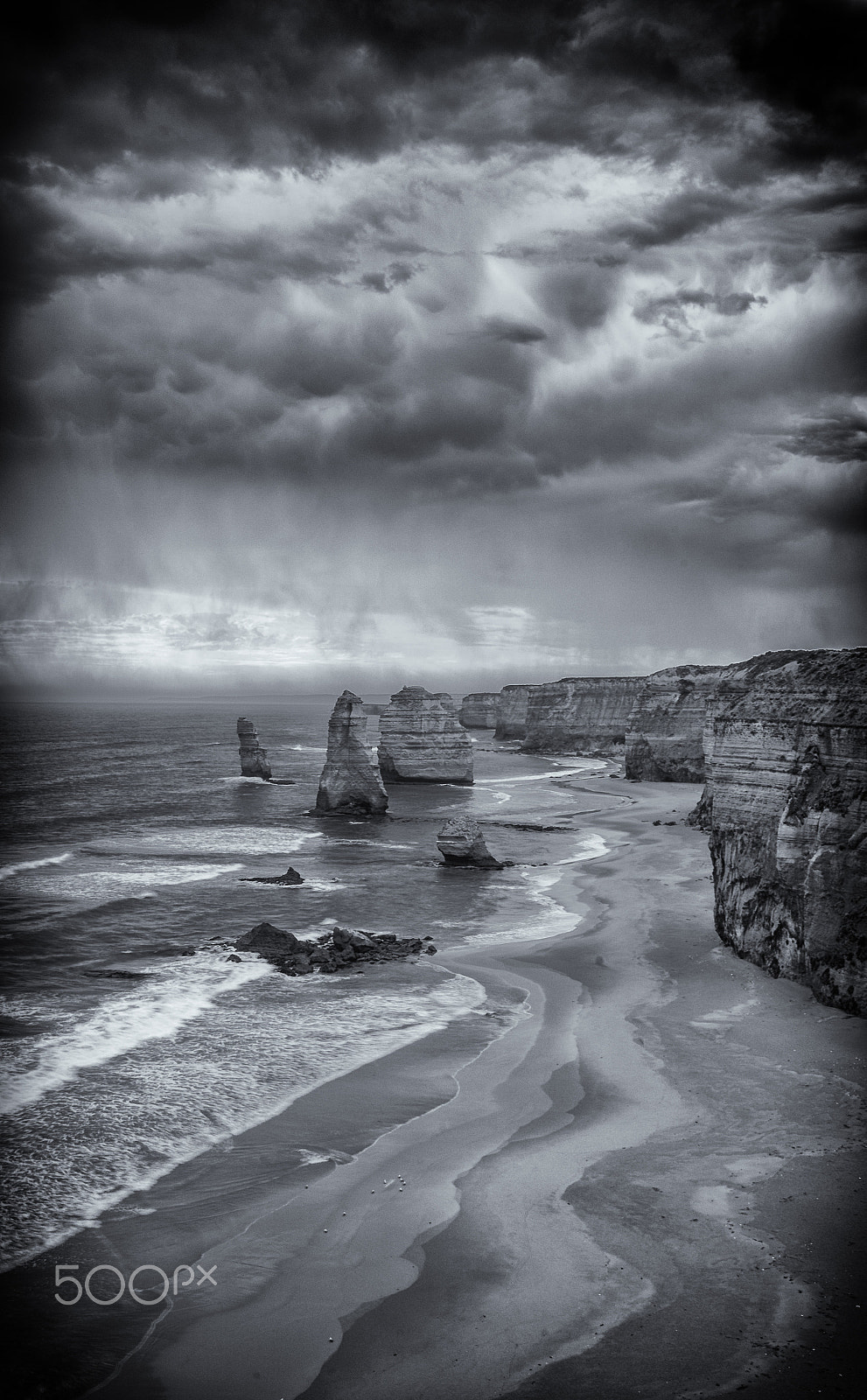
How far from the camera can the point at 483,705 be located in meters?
188

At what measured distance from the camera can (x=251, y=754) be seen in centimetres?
8212

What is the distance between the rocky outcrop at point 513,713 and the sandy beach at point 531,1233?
128964 millimetres

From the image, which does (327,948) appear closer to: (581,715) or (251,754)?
(251,754)

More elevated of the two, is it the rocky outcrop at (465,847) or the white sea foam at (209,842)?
the rocky outcrop at (465,847)

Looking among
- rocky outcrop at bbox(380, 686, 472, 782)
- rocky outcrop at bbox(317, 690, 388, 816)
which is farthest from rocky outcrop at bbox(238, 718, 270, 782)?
rocky outcrop at bbox(317, 690, 388, 816)

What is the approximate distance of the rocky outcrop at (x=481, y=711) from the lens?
188 metres

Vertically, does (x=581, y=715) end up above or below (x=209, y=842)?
above

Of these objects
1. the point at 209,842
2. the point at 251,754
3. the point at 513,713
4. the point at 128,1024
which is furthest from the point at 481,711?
the point at 128,1024

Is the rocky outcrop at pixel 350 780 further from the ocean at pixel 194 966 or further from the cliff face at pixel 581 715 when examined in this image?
the cliff face at pixel 581 715

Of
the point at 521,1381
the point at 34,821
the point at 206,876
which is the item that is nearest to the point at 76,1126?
the point at 521,1381

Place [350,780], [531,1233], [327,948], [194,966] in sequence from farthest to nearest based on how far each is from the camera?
[350,780]
[327,948]
[194,966]
[531,1233]

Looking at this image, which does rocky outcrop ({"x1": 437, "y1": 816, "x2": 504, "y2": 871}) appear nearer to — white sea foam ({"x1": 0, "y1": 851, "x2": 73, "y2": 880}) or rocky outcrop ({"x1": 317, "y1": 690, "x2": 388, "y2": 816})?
rocky outcrop ({"x1": 317, "y1": 690, "x2": 388, "y2": 816})

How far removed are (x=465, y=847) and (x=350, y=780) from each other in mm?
19686

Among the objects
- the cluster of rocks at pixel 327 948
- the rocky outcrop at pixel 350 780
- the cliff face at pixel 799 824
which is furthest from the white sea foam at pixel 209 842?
the cliff face at pixel 799 824
